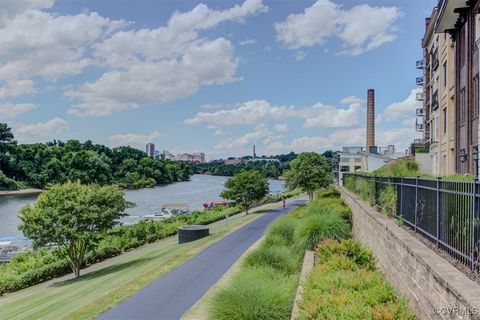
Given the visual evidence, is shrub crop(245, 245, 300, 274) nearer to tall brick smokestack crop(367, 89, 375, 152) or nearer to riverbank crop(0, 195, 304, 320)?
riverbank crop(0, 195, 304, 320)

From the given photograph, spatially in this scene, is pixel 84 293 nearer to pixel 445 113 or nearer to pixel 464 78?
pixel 464 78

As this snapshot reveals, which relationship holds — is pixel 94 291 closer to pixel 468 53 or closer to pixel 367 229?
pixel 367 229

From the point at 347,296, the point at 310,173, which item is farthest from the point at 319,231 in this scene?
the point at 310,173

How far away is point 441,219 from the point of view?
7.13 meters

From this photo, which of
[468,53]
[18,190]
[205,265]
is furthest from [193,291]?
[18,190]

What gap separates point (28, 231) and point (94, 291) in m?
9.14

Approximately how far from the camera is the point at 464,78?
897 inches

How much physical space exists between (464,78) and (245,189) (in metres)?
34.9

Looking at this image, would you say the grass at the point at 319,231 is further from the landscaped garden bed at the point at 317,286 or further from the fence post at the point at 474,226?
the fence post at the point at 474,226

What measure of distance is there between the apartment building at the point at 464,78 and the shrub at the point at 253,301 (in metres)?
13.2

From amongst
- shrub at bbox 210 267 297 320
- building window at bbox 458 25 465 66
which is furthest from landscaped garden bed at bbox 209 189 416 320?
building window at bbox 458 25 465 66

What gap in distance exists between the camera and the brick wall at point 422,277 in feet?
14.8

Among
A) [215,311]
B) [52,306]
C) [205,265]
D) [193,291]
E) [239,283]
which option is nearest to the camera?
[215,311]

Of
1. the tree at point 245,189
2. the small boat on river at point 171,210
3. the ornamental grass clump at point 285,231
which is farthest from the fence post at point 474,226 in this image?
the small boat on river at point 171,210
